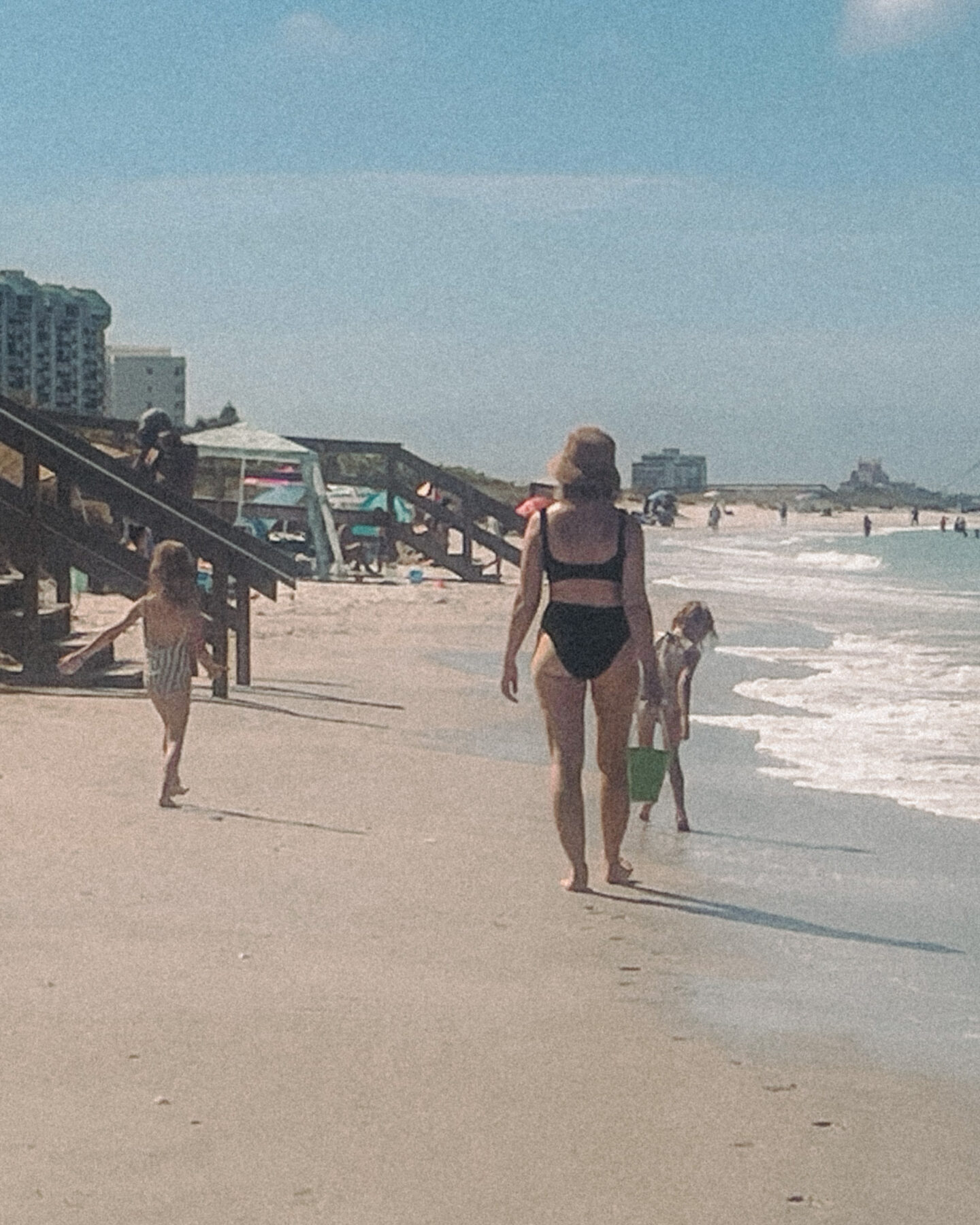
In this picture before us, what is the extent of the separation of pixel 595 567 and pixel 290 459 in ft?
64.8

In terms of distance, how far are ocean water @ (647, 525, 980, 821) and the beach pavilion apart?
5862 mm

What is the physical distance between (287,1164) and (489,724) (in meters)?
7.99

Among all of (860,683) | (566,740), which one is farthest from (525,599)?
(860,683)

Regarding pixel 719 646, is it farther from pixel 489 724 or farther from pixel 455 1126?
pixel 455 1126

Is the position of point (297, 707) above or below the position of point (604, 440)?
below

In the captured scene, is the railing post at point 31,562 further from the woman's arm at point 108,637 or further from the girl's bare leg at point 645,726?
the girl's bare leg at point 645,726

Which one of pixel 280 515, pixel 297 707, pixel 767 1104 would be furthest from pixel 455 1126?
pixel 280 515

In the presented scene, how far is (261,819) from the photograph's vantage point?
752 cm

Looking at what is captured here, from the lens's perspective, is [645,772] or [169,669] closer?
[645,772]

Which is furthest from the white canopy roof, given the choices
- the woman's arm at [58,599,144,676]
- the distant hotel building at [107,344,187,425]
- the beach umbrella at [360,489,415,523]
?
the distant hotel building at [107,344,187,425]

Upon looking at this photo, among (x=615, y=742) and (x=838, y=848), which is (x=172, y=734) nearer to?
(x=615, y=742)

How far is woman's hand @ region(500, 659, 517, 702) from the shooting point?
6441 mm

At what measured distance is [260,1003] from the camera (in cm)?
477

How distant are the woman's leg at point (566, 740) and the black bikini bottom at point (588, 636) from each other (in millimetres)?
44
